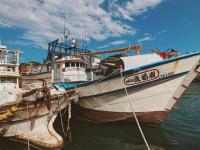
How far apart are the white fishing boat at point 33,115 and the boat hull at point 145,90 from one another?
1.76 metres

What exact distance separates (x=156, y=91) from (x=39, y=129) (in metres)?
5.72

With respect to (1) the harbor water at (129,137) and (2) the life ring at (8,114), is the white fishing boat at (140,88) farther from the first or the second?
(2) the life ring at (8,114)

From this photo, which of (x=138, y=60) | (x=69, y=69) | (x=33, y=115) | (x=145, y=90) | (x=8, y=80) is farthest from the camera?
(x=69, y=69)

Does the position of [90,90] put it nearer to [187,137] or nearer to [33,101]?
[33,101]

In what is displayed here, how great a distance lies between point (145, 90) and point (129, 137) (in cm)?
233

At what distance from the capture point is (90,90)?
31.8ft

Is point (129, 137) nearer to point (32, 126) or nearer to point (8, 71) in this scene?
point (32, 126)

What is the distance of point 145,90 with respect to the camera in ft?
29.5

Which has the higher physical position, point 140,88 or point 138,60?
point 138,60

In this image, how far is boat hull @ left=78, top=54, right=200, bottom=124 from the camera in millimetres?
8664

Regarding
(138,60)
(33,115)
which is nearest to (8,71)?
(33,115)

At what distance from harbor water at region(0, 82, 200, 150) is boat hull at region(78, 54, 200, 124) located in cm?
64

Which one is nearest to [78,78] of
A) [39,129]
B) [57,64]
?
[57,64]

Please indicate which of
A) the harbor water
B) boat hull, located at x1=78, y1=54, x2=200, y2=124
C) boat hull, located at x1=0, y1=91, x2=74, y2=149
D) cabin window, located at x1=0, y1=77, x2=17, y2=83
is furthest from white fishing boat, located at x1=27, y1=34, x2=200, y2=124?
cabin window, located at x1=0, y1=77, x2=17, y2=83
